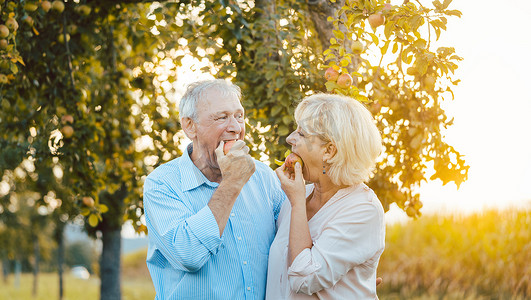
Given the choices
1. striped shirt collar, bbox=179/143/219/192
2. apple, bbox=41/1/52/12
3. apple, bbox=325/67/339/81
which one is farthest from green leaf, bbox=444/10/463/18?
apple, bbox=41/1/52/12

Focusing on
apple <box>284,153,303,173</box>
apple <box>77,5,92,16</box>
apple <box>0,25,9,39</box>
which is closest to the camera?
apple <box>284,153,303,173</box>

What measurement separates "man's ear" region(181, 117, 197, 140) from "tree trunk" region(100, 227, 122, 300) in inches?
245

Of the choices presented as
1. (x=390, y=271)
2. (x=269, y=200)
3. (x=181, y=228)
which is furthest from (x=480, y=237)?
(x=181, y=228)

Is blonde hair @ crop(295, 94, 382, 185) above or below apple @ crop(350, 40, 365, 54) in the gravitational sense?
below

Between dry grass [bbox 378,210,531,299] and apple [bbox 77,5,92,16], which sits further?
dry grass [bbox 378,210,531,299]

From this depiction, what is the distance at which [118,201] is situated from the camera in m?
7.90

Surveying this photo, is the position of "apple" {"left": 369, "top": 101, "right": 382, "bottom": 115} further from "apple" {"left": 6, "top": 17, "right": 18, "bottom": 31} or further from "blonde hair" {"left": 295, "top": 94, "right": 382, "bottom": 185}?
"apple" {"left": 6, "top": 17, "right": 18, "bottom": 31}

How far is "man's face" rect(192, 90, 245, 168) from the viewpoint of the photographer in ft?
8.16

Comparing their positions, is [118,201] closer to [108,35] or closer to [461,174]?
[108,35]

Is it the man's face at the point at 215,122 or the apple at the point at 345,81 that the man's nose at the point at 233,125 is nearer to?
the man's face at the point at 215,122

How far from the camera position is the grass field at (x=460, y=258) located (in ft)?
24.1

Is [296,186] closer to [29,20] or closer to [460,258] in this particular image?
[29,20]

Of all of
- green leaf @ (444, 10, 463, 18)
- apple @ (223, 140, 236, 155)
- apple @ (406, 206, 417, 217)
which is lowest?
apple @ (406, 206, 417, 217)

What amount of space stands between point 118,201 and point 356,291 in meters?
6.31
